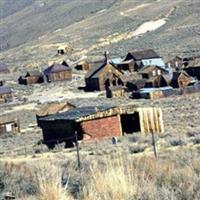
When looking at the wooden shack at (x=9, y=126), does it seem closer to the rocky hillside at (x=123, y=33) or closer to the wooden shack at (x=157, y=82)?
the wooden shack at (x=157, y=82)

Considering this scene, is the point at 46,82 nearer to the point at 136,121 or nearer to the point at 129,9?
the point at 136,121

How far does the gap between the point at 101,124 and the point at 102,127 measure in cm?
15

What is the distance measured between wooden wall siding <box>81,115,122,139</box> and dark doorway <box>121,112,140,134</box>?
4.34 feet

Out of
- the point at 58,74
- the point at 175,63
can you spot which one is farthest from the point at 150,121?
the point at 58,74

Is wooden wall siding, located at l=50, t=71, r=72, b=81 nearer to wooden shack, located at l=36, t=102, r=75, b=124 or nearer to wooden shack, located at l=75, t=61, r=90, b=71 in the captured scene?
wooden shack, located at l=75, t=61, r=90, b=71

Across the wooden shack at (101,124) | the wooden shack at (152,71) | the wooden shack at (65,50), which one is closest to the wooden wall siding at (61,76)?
the wooden shack at (152,71)

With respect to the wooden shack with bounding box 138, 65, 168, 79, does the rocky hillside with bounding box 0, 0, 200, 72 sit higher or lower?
higher

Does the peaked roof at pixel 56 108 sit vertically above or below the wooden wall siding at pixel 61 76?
below

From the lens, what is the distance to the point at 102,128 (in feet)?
111

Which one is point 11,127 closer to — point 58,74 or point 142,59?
point 142,59

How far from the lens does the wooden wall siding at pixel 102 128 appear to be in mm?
33219

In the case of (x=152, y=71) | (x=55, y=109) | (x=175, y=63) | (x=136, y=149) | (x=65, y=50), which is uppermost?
(x=65, y=50)

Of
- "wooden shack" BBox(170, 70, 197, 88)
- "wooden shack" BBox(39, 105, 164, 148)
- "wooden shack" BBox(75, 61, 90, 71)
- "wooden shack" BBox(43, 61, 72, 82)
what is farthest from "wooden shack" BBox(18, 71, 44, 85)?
"wooden shack" BBox(39, 105, 164, 148)

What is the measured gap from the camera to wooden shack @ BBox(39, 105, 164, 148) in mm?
33062
